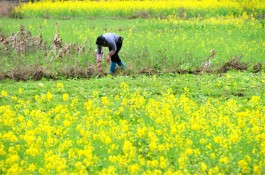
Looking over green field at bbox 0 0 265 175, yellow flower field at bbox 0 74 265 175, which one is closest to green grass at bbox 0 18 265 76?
green field at bbox 0 0 265 175

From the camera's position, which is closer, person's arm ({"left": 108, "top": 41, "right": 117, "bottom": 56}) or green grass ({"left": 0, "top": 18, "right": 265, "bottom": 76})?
person's arm ({"left": 108, "top": 41, "right": 117, "bottom": 56})

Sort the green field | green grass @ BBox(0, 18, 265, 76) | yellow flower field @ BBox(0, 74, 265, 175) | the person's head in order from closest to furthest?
yellow flower field @ BBox(0, 74, 265, 175), the green field, the person's head, green grass @ BBox(0, 18, 265, 76)

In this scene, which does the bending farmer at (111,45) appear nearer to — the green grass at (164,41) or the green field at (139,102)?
the green field at (139,102)

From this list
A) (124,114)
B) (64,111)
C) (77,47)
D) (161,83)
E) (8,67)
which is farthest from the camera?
(77,47)

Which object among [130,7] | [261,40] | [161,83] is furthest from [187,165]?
[130,7]

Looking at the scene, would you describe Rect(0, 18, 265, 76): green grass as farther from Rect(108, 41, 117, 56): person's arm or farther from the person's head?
the person's head

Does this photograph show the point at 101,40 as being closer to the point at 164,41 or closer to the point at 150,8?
the point at 164,41

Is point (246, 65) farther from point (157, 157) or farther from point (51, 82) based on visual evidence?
point (157, 157)

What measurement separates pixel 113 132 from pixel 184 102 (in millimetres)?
2098

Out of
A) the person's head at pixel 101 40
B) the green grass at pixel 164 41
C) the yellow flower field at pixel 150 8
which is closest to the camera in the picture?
the person's head at pixel 101 40

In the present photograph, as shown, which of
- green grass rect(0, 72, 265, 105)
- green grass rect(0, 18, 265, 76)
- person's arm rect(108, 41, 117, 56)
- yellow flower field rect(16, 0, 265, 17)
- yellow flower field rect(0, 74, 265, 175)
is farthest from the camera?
yellow flower field rect(16, 0, 265, 17)

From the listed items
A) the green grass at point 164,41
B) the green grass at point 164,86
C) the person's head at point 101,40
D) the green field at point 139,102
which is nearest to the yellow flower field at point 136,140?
the green field at point 139,102

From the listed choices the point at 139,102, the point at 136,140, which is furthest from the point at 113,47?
the point at 136,140

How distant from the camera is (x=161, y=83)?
11.5m
